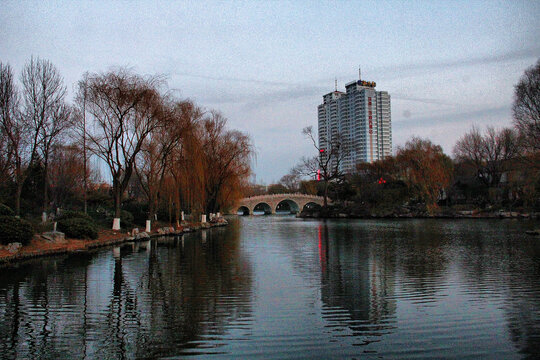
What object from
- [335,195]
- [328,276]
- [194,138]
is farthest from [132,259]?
[335,195]

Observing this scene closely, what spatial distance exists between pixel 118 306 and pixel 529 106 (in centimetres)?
2382

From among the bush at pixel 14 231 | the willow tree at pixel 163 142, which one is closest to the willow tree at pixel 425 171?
the willow tree at pixel 163 142

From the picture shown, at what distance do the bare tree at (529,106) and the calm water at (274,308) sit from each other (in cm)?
1319

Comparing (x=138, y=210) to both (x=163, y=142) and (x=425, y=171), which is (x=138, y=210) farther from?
(x=425, y=171)

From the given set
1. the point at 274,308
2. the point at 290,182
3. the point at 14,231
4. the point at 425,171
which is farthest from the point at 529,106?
the point at 290,182

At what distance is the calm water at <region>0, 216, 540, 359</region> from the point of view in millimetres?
4641

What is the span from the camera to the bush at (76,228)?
16.2 meters

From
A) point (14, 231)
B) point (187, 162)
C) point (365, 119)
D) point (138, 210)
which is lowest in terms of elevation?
point (14, 231)

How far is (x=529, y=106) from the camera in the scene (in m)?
22.2

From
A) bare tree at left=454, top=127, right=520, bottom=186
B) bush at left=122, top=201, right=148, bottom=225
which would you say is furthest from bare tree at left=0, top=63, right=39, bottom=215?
bare tree at left=454, top=127, right=520, bottom=186

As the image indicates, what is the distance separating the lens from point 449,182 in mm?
43688

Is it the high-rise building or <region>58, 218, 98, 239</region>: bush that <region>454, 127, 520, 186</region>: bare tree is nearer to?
<region>58, 218, 98, 239</region>: bush

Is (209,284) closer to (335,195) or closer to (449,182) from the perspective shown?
(449,182)

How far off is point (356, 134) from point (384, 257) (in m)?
103
